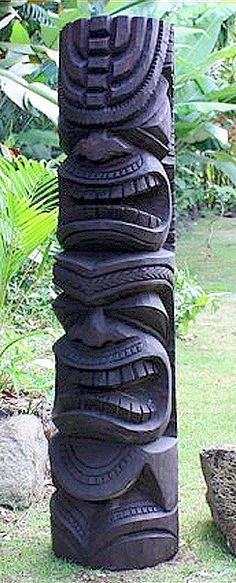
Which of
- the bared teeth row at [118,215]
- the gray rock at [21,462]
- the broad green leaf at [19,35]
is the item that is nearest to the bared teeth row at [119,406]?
the bared teeth row at [118,215]

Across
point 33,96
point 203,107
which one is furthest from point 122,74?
point 203,107

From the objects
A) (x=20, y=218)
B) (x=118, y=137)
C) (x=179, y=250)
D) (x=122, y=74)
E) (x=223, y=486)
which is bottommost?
(x=179, y=250)

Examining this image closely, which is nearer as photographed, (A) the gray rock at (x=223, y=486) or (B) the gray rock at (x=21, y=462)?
(A) the gray rock at (x=223, y=486)

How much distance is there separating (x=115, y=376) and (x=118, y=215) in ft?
1.79

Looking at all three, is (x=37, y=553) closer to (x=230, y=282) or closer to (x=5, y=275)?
(x=5, y=275)

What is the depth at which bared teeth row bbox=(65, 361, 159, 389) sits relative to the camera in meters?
3.21

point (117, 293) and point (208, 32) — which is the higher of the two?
point (117, 293)

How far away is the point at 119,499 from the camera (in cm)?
325

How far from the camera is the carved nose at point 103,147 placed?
319cm

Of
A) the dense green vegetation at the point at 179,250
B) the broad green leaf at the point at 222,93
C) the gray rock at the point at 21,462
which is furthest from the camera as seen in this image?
the broad green leaf at the point at 222,93

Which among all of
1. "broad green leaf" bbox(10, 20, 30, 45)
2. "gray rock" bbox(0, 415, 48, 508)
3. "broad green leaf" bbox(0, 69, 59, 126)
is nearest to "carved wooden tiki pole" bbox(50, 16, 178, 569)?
"gray rock" bbox(0, 415, 48, 508)

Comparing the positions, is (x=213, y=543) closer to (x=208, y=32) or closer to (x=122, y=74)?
(x=122, y=74)

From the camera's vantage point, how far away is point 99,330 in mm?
3213

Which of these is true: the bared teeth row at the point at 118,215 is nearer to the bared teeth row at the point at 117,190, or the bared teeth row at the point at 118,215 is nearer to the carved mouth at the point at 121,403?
the bared teeth row at the point at 117,190
